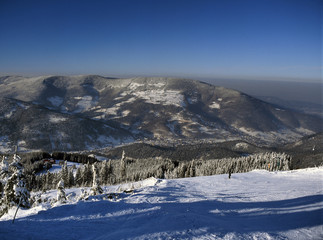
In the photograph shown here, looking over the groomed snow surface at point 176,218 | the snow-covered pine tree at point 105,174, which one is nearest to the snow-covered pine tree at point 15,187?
the groomed snow surface at point 176,218

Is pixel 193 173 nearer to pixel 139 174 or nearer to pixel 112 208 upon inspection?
pixel 139 174

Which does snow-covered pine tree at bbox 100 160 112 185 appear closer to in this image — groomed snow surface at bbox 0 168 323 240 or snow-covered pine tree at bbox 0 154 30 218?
snow-covered pine tree at bbox 0 154 30 218

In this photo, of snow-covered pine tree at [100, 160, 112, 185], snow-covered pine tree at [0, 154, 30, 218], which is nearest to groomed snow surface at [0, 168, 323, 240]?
snow-covered pine tree at [0, 154, 30, 218]

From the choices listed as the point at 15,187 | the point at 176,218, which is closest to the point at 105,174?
the point at 15,187

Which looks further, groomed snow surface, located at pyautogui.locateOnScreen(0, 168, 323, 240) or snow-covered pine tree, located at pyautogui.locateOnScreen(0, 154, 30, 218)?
snow-covered pine tree, located at pyautogui.locateOnScreen(0, 154, 30, 218)

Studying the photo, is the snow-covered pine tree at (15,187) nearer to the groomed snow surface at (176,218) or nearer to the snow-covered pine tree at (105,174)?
the groomed snow surface at (176,218)

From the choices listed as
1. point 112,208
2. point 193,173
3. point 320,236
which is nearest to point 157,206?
point 112,208

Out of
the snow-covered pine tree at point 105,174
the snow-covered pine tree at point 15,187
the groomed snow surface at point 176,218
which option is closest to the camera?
the groomed snow surface at point 176,218

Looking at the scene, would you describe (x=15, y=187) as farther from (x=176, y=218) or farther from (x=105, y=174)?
(x=105, y=174)
